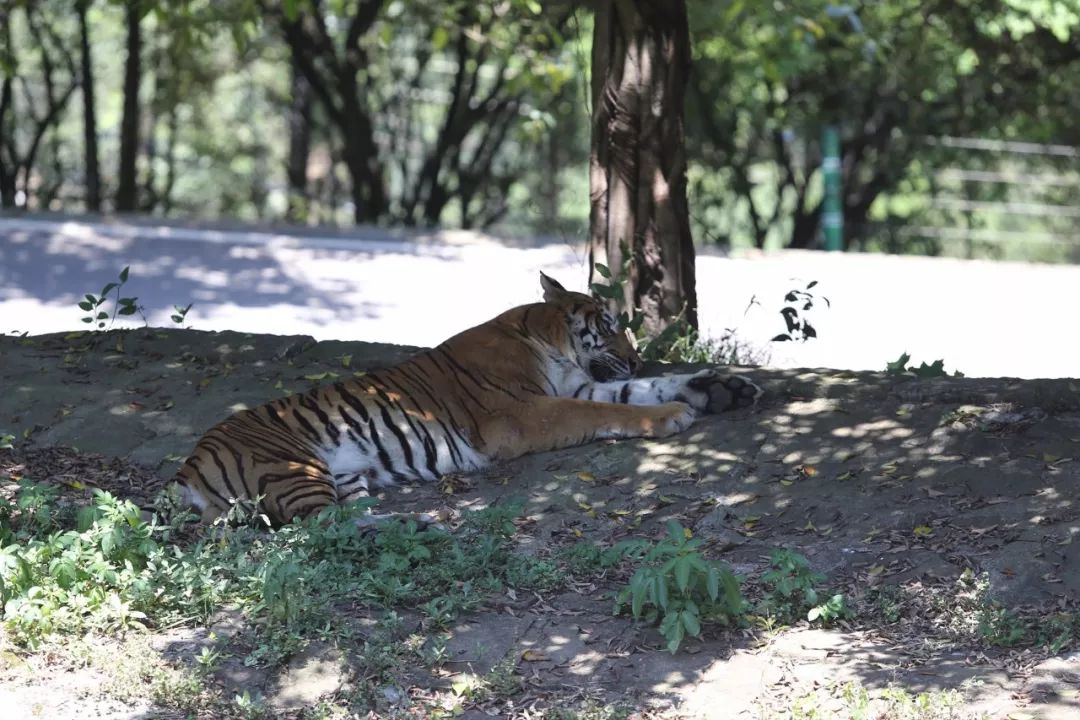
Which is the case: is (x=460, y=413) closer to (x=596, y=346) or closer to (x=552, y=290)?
(x=596, y=346)

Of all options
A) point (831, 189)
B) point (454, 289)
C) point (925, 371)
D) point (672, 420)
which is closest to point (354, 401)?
point (672, 420)

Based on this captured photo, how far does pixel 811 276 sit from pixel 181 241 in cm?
544

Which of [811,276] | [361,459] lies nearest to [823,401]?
[361,459]

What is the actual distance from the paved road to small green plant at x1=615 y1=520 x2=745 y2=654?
3.78 meters

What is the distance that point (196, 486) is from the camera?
5512 mm

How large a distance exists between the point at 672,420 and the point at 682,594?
1.59m

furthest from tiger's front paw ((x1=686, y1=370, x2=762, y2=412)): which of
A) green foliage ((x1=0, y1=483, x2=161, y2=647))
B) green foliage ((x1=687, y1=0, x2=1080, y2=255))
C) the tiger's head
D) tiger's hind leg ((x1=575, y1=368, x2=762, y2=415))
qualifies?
green foliage ((x1=687, y1=0, x2=1080, y2=255))

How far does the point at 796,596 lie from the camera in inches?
188

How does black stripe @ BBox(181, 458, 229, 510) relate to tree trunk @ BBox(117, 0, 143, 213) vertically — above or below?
below

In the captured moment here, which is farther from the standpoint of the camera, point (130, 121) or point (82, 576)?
point (130, 121)

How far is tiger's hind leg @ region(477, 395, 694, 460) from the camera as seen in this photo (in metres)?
6.12

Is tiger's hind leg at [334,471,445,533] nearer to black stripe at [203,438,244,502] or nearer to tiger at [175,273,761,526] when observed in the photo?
tiger at [175,273,761,526]

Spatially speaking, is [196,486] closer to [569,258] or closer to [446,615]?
[446,615]

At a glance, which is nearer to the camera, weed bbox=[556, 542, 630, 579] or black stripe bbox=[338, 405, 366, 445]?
weed bbox=[556, 542, 630, 579]
